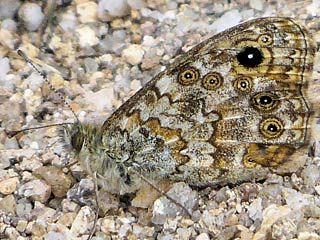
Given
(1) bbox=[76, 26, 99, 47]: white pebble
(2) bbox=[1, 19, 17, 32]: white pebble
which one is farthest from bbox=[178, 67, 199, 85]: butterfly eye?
(2) bbox=[1, 19, 17, 32]: white pebble

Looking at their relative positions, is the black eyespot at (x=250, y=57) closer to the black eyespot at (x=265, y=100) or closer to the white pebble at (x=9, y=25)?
the black eyespot at (x=265, y=100)

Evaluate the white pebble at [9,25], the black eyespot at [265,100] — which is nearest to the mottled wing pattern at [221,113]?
the black eyespot at [265,100]

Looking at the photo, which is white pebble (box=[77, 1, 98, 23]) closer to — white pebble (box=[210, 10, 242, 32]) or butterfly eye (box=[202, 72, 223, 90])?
white pebble (box=[210, 10, 242, 32])

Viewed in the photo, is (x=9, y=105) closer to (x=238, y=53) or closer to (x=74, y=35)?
(x=74, y=35)

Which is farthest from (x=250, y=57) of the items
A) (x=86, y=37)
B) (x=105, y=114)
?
(x=86, y=37)

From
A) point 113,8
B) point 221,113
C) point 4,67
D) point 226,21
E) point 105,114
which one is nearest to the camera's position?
point 221,113

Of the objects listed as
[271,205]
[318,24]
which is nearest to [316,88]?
[318,24]

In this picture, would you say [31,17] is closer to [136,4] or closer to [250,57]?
[136,4]
